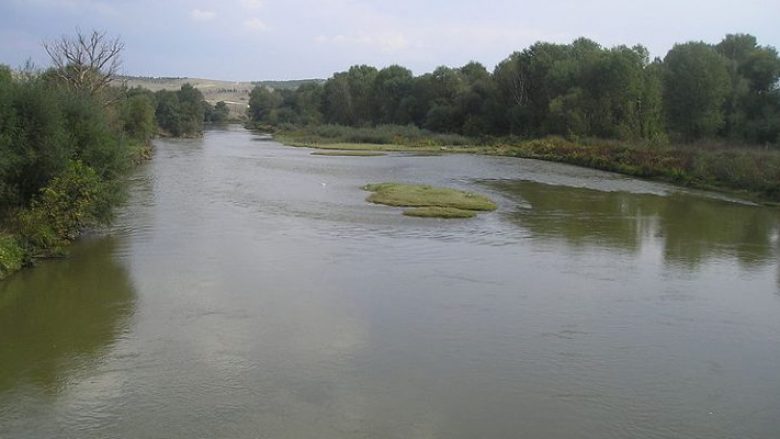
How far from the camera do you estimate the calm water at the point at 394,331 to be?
9852 millimetres

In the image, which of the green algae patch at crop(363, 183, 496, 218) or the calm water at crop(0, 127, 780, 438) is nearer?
the calm water at crop(0, 127, 780, 438)

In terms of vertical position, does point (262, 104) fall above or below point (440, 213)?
above

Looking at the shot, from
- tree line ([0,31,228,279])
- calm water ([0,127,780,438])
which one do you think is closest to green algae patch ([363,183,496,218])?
calm water ([0,127,780,438])

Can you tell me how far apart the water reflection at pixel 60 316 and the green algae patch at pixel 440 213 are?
1247 centimetres

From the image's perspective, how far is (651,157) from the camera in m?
45.9

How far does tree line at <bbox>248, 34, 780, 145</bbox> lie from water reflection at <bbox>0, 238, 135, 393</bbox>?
4172 centimetres

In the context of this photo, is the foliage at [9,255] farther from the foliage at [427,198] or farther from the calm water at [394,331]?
the foliage at [427,198]

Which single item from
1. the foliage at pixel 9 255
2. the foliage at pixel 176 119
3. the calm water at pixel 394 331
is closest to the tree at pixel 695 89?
the calm water at pixel 394 331

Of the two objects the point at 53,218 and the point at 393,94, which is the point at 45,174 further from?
the point at 393,94

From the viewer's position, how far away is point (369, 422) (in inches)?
378

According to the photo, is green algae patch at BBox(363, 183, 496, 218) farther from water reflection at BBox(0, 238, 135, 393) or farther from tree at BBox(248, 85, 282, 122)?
tree at BBox(248, 85, 282, 122)

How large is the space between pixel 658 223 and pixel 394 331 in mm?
17514

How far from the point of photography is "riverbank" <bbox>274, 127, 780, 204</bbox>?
3572 cm

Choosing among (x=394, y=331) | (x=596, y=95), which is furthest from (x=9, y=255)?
(x=596, y=95)
